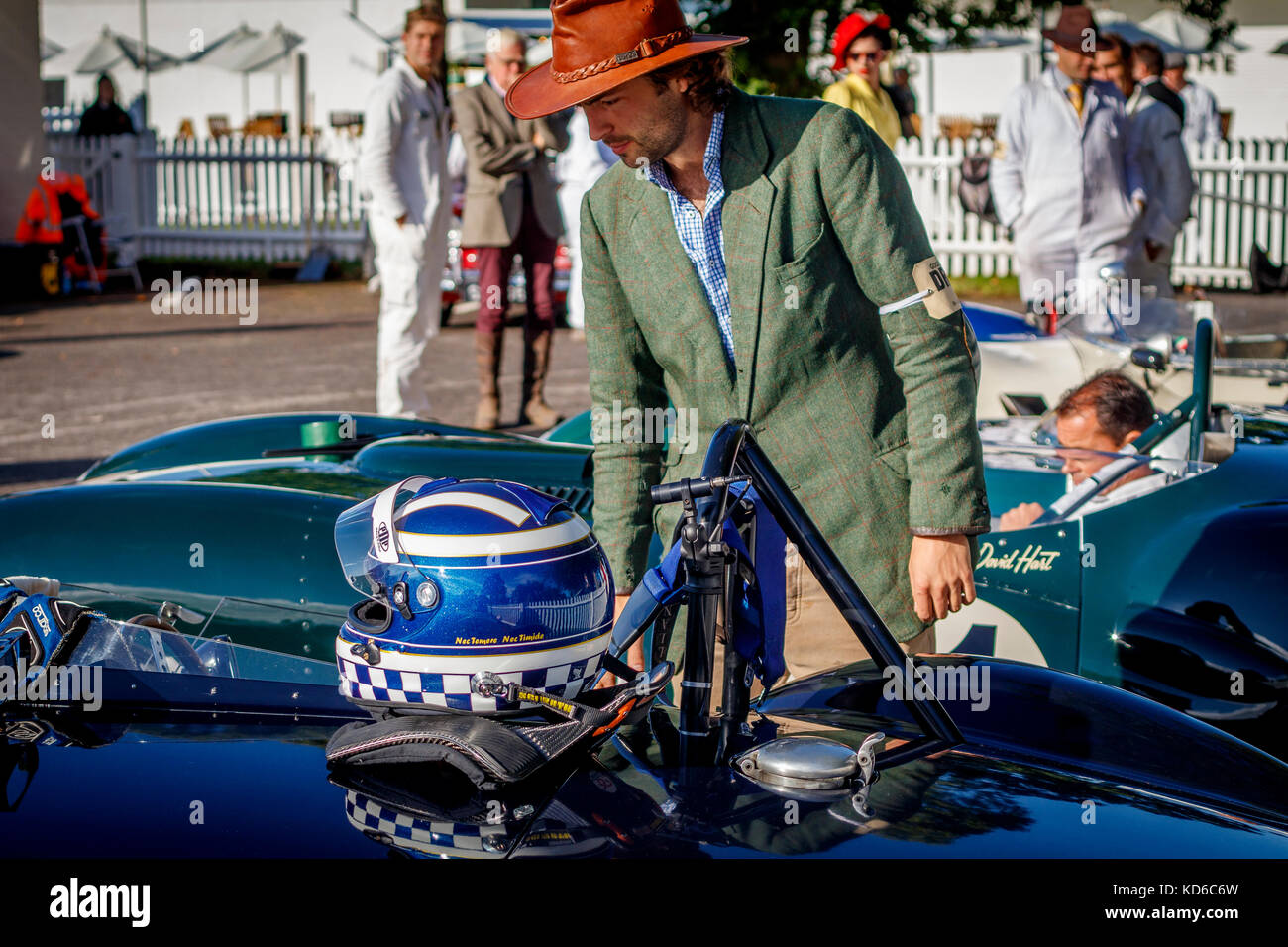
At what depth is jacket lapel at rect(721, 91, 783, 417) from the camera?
256 centimetres

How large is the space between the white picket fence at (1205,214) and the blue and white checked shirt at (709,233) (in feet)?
41.9

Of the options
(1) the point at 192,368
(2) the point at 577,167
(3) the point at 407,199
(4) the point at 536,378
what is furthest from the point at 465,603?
(2) the point at 577,167

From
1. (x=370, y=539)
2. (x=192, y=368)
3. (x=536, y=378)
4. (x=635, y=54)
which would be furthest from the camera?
(x=192, y=368)

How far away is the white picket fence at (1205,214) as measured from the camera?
15.2 m

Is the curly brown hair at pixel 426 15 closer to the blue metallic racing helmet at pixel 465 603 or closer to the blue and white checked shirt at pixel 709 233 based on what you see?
the blue and white checked shirt at pixel 709 233

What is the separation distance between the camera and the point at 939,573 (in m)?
2.53

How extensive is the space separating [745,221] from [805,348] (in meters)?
0.26

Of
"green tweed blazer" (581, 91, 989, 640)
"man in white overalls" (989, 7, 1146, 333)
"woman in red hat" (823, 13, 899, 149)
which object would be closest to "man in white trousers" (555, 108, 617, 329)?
"woman in red hat" (823, 13, 899, 149)

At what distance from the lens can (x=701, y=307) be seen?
268cm

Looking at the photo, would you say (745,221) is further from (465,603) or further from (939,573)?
(465,603)

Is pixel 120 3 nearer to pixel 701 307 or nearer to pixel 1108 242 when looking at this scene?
pixel 1108 242

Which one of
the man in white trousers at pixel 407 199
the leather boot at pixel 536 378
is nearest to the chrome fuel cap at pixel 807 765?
the man in white trousers at pixel 407 199

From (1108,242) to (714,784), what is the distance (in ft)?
21.7
